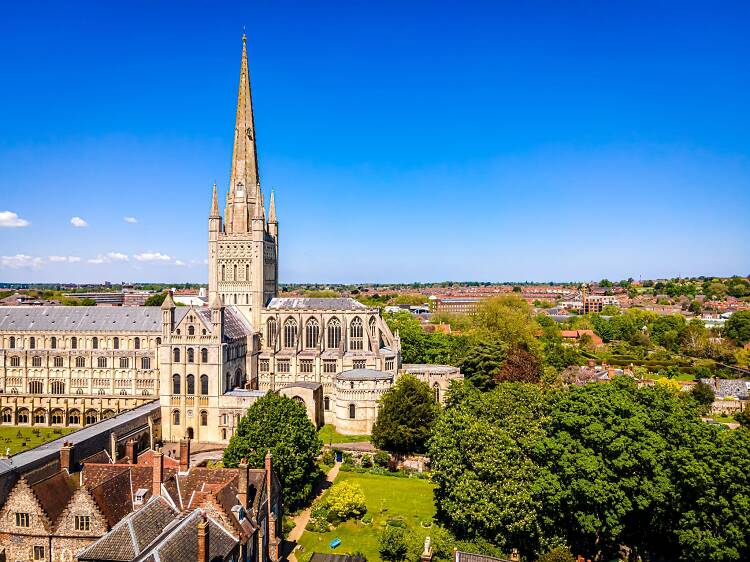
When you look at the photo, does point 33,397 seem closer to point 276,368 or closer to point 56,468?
point 276,368

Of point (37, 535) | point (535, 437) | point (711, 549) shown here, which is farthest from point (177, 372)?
point (711, 549)

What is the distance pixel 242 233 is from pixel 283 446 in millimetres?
40028

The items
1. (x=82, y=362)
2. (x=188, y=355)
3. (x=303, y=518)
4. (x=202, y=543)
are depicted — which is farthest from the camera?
(x=82, y=362)

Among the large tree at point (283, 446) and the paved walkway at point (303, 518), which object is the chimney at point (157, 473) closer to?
the paved walkway at point (303, 518)

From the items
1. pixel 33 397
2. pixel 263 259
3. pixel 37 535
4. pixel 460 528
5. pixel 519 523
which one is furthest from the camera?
pixel 263 259

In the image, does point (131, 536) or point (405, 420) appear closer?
point (131, 536)

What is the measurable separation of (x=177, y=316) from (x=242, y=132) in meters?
27.6

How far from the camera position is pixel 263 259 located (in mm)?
78938

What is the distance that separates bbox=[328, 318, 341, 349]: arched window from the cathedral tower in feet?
33.3

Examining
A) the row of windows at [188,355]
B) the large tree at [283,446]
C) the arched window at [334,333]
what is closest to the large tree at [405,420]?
the large tree at [283,446]

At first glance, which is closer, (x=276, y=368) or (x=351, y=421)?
(x=351, y=421)

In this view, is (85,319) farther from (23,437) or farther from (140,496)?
(140,496)

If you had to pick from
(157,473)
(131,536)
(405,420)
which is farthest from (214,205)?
(131,536)

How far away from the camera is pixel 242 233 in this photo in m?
78.4
